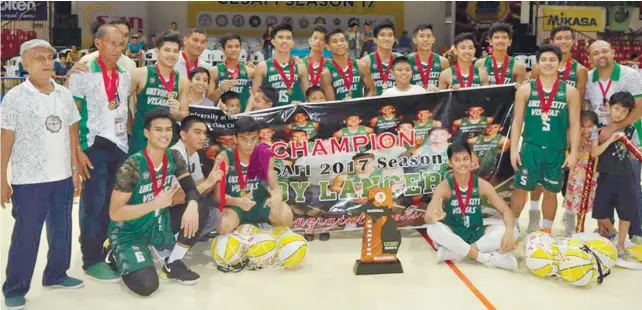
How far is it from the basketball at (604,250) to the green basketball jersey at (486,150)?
1.23 metres

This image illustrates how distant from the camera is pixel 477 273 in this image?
4.89 m

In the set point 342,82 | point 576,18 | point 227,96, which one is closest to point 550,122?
point 342,82

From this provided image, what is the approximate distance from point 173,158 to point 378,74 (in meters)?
2.79

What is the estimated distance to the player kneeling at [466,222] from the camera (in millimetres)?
5020

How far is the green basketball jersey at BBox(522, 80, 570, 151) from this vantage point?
5.38m

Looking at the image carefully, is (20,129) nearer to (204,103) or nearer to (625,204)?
(204,103)

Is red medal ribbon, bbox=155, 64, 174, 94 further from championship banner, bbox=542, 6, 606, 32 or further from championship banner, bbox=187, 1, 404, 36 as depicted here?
championship banner, bbox=542, 6, 606, 32

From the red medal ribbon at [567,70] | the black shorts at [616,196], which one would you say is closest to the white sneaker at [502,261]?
the black shorts at [616,196]

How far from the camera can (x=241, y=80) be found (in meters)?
6.55

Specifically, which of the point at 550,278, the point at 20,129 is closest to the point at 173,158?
the point at 20,129

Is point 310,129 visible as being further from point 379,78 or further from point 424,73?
point 424,73

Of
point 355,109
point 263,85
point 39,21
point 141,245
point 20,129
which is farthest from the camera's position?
point 39,21

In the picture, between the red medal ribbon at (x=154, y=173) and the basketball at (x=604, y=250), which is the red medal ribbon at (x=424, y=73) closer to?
the basketball at (x=604, y=250)

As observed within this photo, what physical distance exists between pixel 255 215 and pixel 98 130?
144 cm
